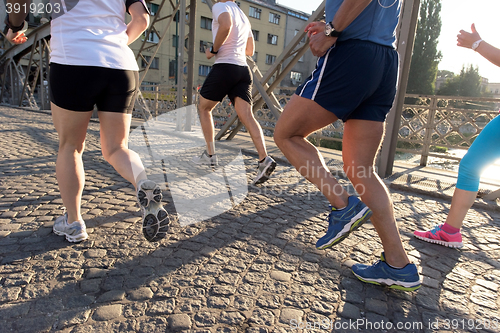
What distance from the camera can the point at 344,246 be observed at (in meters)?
2.34

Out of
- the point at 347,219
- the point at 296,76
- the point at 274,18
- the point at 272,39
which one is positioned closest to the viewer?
the point at 347,219

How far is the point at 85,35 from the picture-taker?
1.90 meters

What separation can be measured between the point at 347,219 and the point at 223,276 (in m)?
0.73

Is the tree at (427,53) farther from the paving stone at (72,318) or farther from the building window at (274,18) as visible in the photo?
the paving stone at (72,318)

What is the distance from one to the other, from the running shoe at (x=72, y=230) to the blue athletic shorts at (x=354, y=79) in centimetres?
162

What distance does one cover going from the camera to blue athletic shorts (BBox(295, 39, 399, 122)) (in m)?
1.67

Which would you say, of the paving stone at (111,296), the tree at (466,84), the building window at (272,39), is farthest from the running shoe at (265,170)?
the tree at (466,84)

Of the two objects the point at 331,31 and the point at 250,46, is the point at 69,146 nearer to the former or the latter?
the point at 331,31

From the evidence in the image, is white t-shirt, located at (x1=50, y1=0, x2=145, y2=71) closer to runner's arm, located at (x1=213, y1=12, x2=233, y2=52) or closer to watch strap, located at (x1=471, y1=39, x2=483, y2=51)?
runner's arm, located at (x1=213, y1=12, x2=233, y2=52)

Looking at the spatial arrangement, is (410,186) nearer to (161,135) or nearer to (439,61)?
(161,135)

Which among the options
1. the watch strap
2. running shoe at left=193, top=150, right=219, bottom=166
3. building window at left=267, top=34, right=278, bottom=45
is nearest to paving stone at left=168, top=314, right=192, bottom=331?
the watch strap

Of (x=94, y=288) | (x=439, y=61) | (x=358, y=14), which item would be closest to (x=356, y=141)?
(x=358, y=14)

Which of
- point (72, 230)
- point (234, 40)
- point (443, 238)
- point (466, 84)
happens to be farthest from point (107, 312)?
point (466, 84)

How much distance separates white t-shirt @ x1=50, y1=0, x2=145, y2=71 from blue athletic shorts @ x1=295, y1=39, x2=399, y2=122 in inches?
45.7
